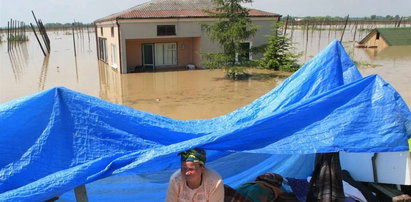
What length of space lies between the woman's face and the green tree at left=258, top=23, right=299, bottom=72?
48.7 feet

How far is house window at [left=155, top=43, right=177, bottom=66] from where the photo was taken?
18.9 metres

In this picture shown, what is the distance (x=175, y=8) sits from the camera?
1872 centimetres

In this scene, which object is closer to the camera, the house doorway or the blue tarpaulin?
the blue tarpaulin

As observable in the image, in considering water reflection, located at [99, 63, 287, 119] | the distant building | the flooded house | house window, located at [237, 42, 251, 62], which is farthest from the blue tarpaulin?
the distant building

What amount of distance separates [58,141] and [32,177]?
0.34 meters

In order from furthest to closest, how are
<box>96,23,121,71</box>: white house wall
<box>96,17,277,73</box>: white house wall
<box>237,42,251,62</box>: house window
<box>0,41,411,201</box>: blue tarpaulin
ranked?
1. <box>96,23,121,71</box>: white house wall
2. <box>96,17,277,73</box>: white house wall
3. <box>237,42,251,62</box>: house window
4. <box>0,41,411,201</box>: blue tarpaulin

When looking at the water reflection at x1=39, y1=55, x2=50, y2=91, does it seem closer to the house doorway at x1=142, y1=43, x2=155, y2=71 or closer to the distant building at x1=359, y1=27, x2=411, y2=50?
the house doorway at x1=142, y1=43, x2=155, y2=71

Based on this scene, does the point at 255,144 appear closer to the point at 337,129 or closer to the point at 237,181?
the point at 337,129

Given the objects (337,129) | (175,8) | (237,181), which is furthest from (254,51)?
(337,129)

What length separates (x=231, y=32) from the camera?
1469 cm

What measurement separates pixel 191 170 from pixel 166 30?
51.6ft

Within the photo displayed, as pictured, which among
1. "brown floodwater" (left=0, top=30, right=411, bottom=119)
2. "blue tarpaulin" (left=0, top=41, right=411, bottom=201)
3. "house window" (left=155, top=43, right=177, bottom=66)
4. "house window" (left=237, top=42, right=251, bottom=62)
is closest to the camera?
"blue tarpaulin" (left=0, top=41, right=411, bottom=201)

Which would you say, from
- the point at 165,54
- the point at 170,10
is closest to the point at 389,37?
the point at 170,10

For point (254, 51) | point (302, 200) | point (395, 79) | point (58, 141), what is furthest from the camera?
point (254, 51)
